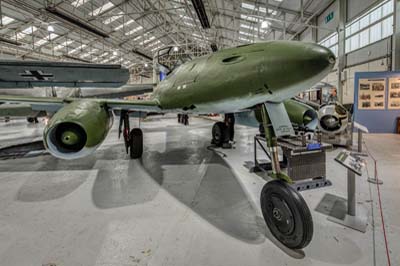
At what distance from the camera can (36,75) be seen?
4582 mm

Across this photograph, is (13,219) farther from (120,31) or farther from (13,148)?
(120,31)

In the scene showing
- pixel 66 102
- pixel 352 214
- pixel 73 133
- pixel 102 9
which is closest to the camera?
pixel 352 214

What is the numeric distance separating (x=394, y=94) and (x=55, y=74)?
424 inches

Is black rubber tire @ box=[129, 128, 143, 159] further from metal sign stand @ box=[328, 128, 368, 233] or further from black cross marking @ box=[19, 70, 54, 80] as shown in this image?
metal sign stand @ box=[328, 128, 368, 233]

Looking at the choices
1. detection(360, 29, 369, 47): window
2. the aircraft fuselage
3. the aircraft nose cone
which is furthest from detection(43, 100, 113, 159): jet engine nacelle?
detection(360, 29, 369, 47): window

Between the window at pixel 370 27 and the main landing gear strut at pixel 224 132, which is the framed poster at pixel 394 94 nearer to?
the window at pixel 370 27

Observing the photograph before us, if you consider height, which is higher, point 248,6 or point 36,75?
point 248,6

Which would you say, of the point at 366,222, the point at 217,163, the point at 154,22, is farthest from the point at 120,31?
the point at 366,222

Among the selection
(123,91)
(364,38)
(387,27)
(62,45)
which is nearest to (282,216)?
(123,91)

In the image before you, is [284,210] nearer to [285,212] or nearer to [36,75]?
[285,212]

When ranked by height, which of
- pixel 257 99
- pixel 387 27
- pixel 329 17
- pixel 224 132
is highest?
pixel 329 17

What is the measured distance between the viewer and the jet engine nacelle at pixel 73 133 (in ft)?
8.09

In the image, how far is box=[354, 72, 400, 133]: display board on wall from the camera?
7.89 meters

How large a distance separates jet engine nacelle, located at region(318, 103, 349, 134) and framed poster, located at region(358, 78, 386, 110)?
3.65 m
